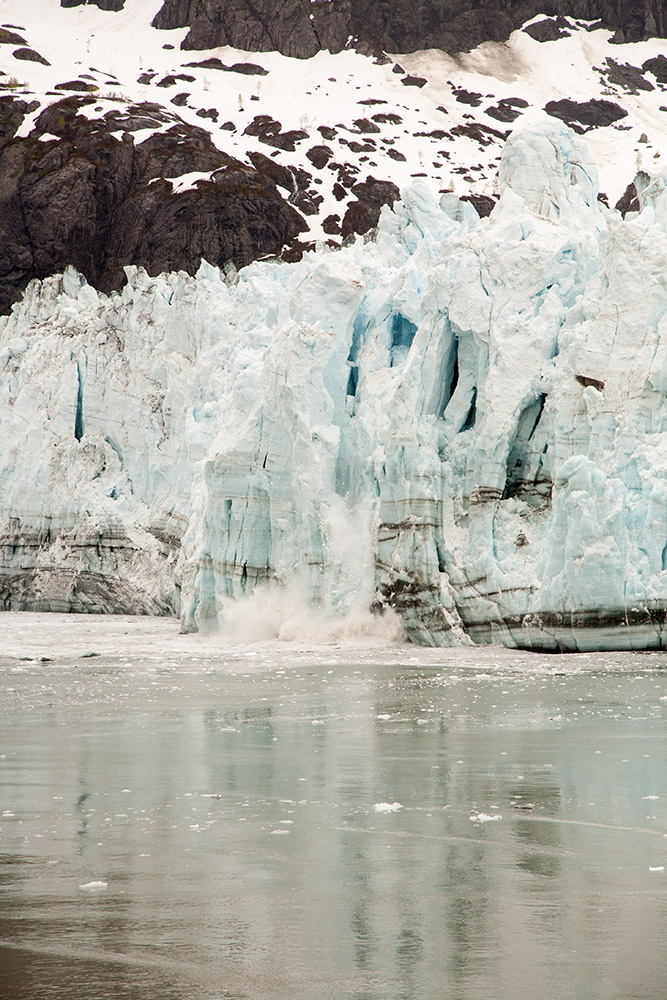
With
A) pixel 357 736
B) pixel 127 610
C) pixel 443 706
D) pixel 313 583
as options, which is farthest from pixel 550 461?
pixel 127 610

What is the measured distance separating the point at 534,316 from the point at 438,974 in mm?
13236

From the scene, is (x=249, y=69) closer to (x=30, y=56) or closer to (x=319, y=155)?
(x=30, y=56)

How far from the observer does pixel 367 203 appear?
186ft

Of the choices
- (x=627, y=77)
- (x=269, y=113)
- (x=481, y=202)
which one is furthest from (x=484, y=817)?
(x=627, y=77)

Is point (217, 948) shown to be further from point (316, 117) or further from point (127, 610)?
point (316, 117)

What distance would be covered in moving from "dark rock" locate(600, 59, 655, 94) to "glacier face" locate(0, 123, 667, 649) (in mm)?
64427

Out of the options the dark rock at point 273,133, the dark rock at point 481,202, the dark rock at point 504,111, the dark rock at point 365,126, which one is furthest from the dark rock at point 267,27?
the dark rock at point 481,202

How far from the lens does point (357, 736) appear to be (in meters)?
8.43

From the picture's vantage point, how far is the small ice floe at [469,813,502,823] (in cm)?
567

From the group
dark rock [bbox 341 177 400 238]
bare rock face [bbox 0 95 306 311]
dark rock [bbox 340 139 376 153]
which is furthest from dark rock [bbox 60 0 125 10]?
dark rock [bbox 341 177 400 238]

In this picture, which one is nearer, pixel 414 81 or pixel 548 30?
pixel 414 81

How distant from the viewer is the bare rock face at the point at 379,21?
81.0m

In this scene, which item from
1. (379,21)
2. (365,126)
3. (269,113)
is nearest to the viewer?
(365,126)

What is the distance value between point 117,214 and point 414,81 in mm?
34616
